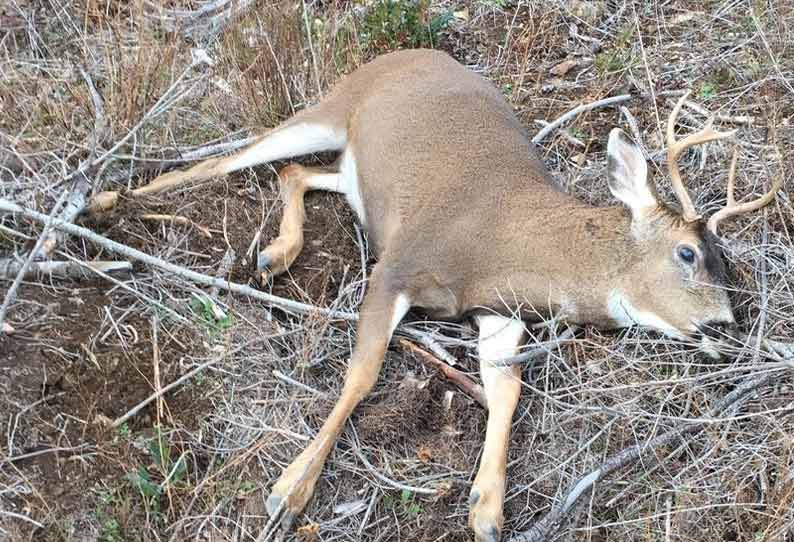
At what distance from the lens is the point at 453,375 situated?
381 cm

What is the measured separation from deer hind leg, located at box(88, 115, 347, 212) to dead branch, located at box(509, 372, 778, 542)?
7.24 ft

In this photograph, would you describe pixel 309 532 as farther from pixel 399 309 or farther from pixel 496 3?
pixel 496 3

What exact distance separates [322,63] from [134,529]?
9.32ft

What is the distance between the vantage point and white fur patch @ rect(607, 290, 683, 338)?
371 centimetres

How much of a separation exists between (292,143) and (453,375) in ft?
5.24

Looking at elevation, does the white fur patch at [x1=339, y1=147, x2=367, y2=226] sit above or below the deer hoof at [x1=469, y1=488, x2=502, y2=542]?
above

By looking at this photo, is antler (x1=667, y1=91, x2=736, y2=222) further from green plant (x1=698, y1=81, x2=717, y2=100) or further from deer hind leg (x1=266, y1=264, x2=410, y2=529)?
green plant (x1=698, y1=81, x2=717, y2=100)

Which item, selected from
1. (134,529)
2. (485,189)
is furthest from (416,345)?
(134,529)

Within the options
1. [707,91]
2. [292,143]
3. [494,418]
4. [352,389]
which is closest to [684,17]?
[707,91]

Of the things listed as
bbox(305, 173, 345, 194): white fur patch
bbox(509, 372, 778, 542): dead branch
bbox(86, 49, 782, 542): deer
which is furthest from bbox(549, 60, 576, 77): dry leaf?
bbox(509, 372, 778, 542): dead branch

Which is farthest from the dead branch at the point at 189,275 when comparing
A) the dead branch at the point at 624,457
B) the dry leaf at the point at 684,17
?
the dry leaf at the point at 684,17

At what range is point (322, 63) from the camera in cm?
515

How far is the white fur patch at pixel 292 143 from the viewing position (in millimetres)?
4680

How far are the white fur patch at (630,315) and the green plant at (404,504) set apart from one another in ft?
3.50
